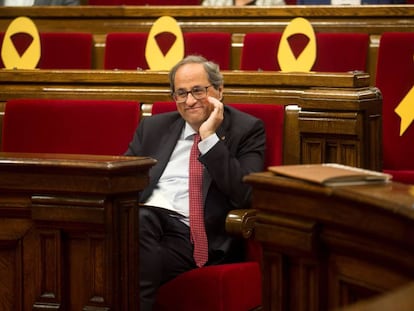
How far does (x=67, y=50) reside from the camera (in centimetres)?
274

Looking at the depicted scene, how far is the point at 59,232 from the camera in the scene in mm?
1447

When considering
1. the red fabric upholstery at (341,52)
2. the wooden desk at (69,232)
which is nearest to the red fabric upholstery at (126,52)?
the red fabric upholstery at (341,52)

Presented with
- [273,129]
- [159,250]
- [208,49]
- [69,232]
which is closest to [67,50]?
[208,49]

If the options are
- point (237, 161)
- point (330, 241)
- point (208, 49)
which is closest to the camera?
point (330, 241)

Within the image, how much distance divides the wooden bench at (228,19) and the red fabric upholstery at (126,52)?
3.6 inches

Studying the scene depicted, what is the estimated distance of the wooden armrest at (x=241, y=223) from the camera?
1638mm

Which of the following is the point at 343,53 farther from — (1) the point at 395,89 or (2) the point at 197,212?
(2) the point at 197,212

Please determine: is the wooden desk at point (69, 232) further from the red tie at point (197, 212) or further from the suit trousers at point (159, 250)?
the red tie at point (197, 212)

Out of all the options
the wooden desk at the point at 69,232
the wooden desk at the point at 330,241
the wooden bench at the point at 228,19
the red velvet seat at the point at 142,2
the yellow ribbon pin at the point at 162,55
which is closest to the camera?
the wooden desk at the point at 330,241

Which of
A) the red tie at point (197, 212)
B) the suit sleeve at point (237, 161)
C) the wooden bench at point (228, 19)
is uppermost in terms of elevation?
the wooden bench at point (228, 19)

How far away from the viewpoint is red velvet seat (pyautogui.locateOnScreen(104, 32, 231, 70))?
2613mm

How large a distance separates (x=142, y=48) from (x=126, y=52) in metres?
0.04

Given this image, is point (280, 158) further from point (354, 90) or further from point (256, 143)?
point (354, 90)

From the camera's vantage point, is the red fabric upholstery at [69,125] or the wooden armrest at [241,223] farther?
the red fabric upholstery at [69,125]
